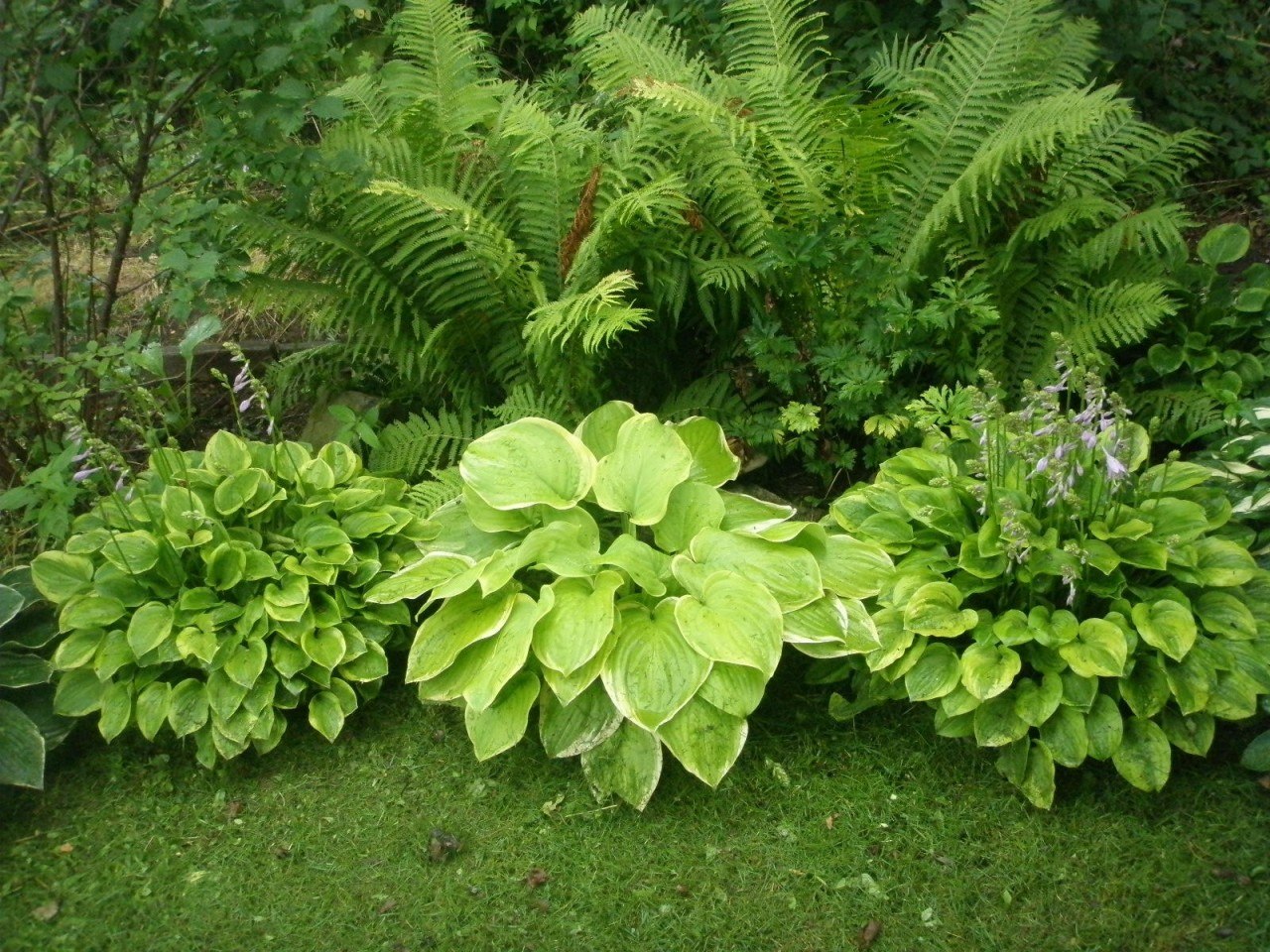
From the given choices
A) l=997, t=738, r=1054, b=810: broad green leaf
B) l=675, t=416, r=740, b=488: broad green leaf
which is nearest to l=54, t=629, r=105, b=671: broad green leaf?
l=675, t=416, r=740, b=488: broad green leaf

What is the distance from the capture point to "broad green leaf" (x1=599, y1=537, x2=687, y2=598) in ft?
9.57

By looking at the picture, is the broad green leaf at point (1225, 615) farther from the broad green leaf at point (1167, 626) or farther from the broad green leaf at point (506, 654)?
the broad green leaf at point (506, 654)

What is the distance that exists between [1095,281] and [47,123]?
3429 mm

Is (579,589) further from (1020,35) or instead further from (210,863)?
(1020,35)

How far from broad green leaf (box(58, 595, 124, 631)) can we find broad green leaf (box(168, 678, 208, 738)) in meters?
0.28

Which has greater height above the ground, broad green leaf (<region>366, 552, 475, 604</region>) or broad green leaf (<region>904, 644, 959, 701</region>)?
broad green leaf (<region>904, 644, 959, 701</region>)

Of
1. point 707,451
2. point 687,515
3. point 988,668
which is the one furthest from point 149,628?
point 988,668

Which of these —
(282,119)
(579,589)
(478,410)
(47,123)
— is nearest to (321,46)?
(282,119)

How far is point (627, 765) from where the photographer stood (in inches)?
111

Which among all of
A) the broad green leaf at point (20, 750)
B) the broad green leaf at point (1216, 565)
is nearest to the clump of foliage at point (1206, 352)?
the broad green leaf at point (1216, 565)

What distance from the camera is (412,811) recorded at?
114 inches

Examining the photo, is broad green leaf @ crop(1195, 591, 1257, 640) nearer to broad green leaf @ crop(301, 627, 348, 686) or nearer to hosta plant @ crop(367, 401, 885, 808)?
hosta plant @ crop(367, 401, 885, 808)

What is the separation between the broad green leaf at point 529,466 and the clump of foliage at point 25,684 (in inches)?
50.8

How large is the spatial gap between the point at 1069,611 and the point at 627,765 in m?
1.18
